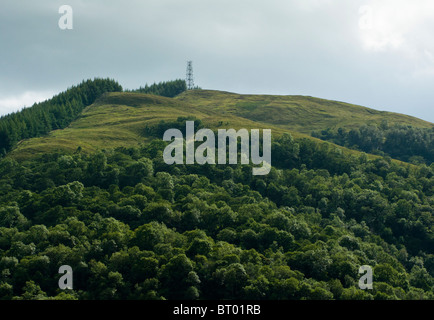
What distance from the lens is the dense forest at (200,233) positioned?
103 m

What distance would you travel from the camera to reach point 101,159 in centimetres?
18312

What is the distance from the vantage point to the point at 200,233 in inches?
4879

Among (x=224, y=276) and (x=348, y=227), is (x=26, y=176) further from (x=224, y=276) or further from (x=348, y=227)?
(x=348, y=227)

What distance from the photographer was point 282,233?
130 metres

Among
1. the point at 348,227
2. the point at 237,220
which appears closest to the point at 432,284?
the point at 348,227

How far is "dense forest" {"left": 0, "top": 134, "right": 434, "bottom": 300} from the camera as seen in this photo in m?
103

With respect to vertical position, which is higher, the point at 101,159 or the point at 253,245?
the point at 101,159

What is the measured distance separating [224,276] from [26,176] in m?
104

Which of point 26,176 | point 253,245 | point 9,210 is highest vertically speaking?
point 26,176

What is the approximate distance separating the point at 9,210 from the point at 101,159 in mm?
50880
